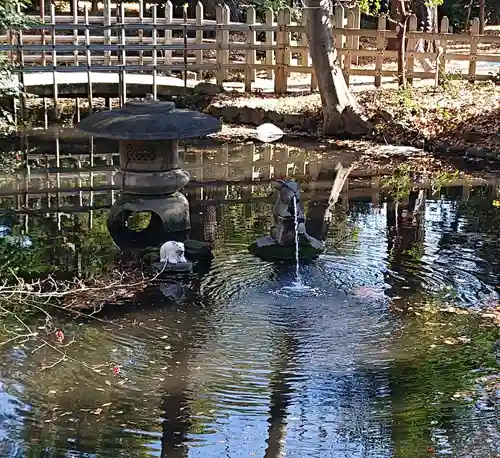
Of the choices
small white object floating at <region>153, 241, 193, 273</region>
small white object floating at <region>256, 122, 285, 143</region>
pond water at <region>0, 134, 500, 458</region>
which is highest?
small white object floating at <region>256, 122, 285, 143</region>

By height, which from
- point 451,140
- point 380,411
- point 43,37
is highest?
point 43,37

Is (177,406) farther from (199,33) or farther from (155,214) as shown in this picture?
(199,33)

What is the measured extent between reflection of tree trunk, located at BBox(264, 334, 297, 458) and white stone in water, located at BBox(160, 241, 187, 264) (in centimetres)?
206

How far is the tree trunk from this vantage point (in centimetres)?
1641

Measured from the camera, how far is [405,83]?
17906mm

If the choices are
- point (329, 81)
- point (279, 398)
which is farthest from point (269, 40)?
point (279, 398)

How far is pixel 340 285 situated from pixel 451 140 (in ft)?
27.2

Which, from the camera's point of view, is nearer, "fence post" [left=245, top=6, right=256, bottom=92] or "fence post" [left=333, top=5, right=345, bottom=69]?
"fence post" [left=333, top=5, right=345, bottom=69]

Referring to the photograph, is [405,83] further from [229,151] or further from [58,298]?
[58,298]

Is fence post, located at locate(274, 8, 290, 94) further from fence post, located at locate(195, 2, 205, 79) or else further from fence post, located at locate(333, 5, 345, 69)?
fence post, located at locate(195, 2, 205, 79)

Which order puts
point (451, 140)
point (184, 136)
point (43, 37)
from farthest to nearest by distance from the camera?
point (43, 37), point (451, 140), point (184, 136)

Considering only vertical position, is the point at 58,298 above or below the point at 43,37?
below

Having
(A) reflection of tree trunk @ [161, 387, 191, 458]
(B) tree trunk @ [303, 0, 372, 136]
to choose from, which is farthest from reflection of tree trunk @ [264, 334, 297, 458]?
(B) tree trunk @ [303, 0, 372, 136]

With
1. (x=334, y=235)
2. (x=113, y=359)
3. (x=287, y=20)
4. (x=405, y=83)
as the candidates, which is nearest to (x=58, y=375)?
(x=113, y=359)
